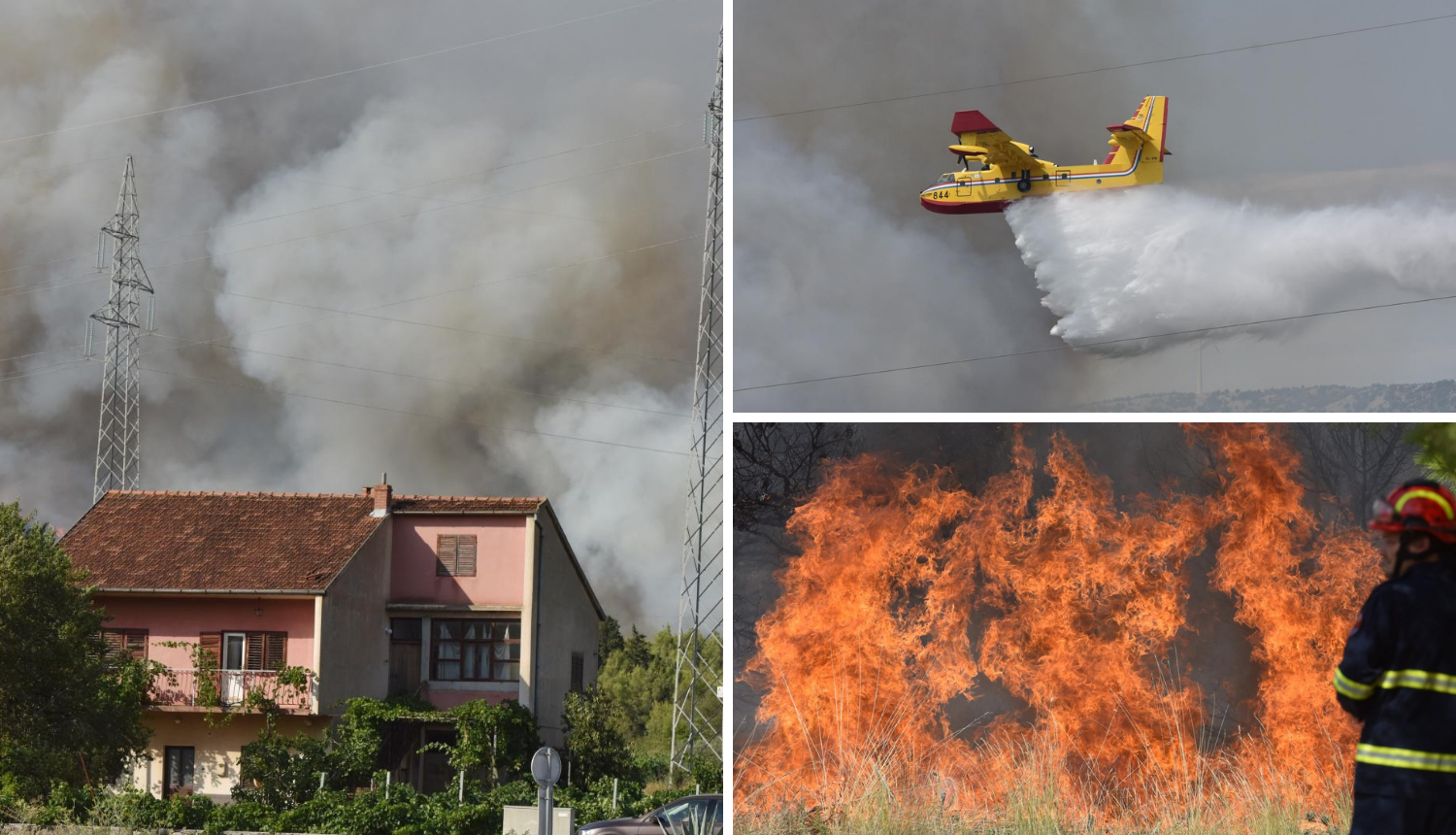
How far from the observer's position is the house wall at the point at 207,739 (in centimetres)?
3494

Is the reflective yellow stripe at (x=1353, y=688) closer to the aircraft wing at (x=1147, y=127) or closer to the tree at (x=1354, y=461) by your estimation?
the tree at (x=1354, y=461)

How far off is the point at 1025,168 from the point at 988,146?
1.35m

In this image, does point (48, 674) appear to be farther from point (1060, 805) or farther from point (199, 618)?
point (1060, 805)

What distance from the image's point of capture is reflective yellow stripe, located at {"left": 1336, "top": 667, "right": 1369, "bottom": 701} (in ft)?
18.3

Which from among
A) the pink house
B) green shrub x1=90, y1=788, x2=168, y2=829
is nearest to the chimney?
the pink house

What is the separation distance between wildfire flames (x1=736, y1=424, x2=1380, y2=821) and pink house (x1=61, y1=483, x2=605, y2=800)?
26.7 meters

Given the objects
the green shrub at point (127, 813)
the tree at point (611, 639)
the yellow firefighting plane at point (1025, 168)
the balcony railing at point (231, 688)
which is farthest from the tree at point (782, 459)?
the tree at point (611, 639)

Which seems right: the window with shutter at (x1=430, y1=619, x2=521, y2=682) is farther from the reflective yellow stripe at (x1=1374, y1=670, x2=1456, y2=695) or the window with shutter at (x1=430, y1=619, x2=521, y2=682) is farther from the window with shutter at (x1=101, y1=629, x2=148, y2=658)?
the reflective yellow stripe at (x1=1374, y1=670, x2=1456, y2=695)

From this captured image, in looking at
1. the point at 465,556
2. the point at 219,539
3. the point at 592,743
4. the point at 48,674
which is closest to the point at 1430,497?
the point at 48,674

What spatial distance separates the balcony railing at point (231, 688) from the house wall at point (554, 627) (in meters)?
6.44

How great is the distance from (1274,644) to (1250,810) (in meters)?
1.51

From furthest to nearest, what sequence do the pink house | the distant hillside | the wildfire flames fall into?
the pink house < the distant hillside < the wildfire flames

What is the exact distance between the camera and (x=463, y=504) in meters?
39.5

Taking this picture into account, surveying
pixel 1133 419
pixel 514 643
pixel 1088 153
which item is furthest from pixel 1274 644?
pixel 514 643
